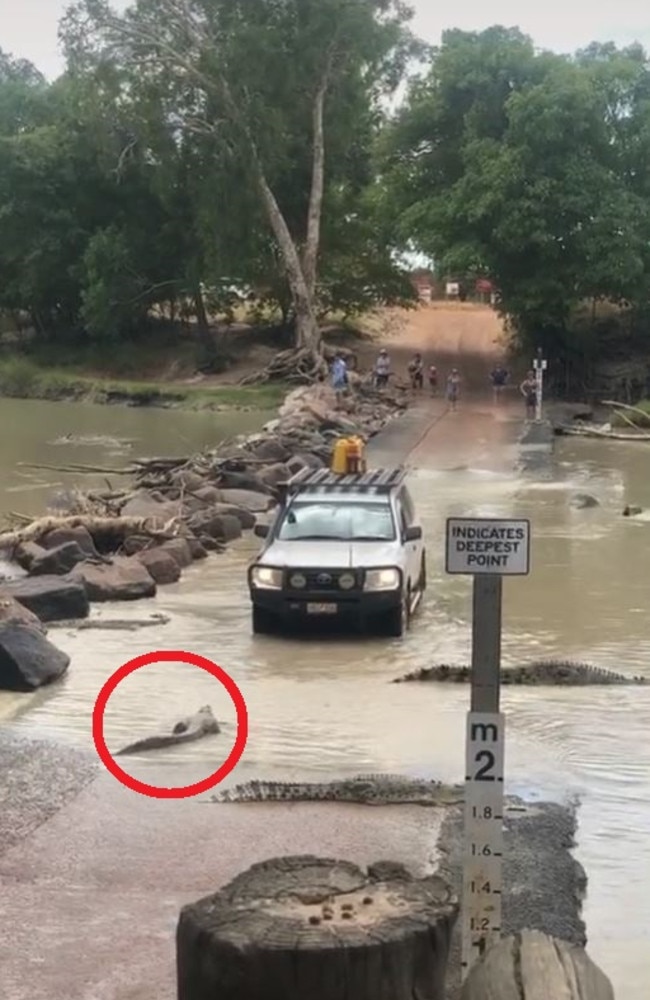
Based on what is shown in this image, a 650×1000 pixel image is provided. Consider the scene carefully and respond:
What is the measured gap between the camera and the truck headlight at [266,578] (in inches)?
655

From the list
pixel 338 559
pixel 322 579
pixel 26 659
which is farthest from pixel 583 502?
pixel 26 659

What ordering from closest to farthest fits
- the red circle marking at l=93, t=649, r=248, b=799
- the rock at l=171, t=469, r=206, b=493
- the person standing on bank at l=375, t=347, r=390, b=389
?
1. the red circle marking at l=93, t=649, r=248, b=799
2. the rock at l=171, t=469, r=206, b=493
3. the person standing on bank at l=375, t=347, r=390, b=389

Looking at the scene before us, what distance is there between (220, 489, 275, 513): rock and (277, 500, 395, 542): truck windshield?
1083 cm

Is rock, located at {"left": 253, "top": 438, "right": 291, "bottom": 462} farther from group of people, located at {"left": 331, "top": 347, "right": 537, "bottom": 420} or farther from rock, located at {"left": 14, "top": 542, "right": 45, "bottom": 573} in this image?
group of people, located at {"left": 331, "top": 347, "right": 537, "bottom": 420}

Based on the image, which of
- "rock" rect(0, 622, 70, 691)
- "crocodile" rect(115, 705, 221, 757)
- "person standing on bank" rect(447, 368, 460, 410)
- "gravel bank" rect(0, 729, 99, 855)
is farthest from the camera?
"person standing on bank" rect(447, 368, 460, 410)

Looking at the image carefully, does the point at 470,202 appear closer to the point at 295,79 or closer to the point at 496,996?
the point at 295,79

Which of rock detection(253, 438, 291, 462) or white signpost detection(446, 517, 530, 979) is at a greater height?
white signpost detection(446, 517, 530, 979)

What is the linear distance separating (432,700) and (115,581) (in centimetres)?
730

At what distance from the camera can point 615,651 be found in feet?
55.2

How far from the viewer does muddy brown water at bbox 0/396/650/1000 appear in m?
10.2

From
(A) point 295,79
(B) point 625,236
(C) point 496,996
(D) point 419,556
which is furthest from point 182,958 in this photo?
(A) point 295,79

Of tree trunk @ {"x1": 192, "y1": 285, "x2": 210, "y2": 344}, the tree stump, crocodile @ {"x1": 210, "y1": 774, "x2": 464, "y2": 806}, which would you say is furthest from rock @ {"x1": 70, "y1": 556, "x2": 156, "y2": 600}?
tree trunk @ {"x1": 192, "y1": 285, "x2": 210, "y2": 344}

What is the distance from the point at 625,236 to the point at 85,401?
75.1 feet

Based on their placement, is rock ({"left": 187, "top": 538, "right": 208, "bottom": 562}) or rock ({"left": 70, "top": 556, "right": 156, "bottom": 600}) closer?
rock ({"left": 70, "top": 556, "right": 156, "bottom": 600})
